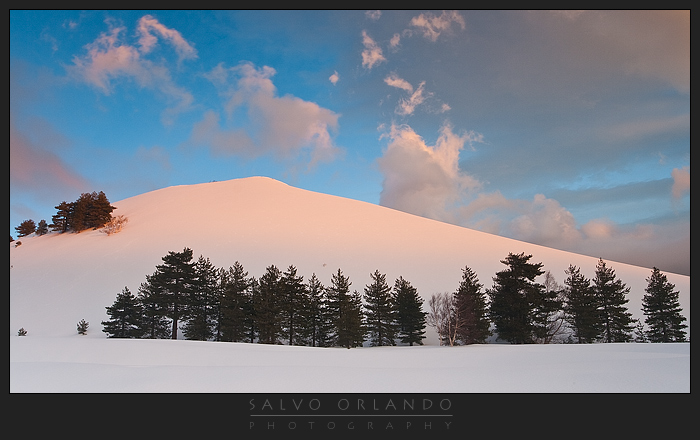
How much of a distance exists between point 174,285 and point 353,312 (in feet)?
47.8

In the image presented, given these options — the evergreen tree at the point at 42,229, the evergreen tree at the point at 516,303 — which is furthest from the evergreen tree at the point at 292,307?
the evergreen tree at the point at 42,229

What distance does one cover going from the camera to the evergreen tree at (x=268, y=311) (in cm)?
2719

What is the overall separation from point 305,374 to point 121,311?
29998 mm

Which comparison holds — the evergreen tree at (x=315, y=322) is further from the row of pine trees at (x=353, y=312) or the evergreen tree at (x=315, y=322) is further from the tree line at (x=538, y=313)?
the tree line at (x=538, y=313)

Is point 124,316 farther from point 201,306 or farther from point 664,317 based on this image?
point 664,317

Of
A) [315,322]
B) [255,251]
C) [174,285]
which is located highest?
[255,251]

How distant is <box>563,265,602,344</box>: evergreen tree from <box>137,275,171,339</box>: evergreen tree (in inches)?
1318

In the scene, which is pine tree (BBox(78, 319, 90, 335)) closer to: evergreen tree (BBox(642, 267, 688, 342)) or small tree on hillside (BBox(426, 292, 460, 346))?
small tree on hillside (BBox(426, 292, 460, 346))

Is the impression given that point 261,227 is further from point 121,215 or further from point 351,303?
point 351,303

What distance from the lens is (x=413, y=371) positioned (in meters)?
7.39

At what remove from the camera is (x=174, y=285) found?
28.9 metres

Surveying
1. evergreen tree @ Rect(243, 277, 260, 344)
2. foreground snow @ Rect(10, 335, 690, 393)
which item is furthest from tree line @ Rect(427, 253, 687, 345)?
foreground snow @ Rect(10, 335, 690, 393)

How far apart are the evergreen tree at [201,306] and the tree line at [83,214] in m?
40.7

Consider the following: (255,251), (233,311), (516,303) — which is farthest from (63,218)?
(516,303)
